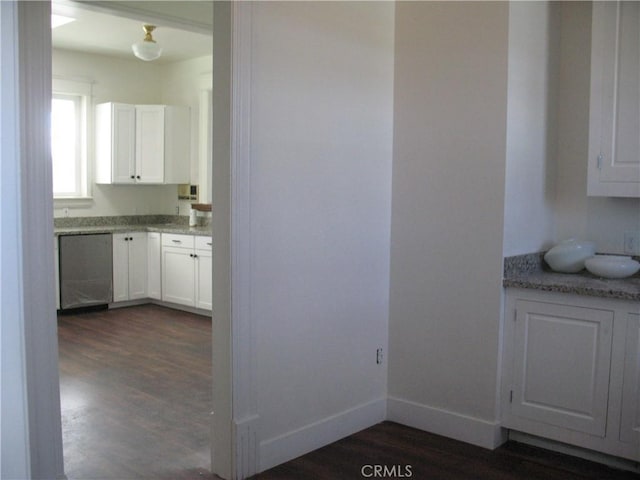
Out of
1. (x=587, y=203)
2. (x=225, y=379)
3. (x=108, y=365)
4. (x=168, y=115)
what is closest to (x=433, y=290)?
(x=587, y=203)

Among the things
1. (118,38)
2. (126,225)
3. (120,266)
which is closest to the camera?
(118,38)

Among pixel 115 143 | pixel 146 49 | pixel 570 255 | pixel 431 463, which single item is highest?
pixel 146 49

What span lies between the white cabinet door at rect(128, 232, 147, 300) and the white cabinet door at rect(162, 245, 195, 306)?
0.90ft

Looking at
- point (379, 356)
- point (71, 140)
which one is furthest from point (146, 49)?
point (379, 356)

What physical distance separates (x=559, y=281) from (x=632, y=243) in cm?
63

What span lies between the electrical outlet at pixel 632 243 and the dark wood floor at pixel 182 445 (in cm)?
116

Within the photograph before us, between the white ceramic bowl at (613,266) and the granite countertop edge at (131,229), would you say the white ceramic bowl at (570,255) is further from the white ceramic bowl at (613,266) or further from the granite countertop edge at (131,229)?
the granite countertop edge at (131,229)

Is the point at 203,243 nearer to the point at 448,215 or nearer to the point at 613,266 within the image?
the point at 448,215

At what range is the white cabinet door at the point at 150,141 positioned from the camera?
A: 7156 mm

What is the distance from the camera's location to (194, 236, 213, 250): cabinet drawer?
6.37 metres

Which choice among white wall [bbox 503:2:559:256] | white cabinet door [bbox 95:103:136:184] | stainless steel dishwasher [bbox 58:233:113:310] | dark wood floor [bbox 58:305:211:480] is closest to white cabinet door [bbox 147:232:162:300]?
stainless steel dishwasher [bbox 58:233:113:310]

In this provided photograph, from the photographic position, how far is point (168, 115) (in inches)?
281

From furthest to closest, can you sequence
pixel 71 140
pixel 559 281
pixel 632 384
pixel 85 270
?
pixel 71 140
pixel 85 270
pixel 559 281
pixel 632 384

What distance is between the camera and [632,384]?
9.86ft
